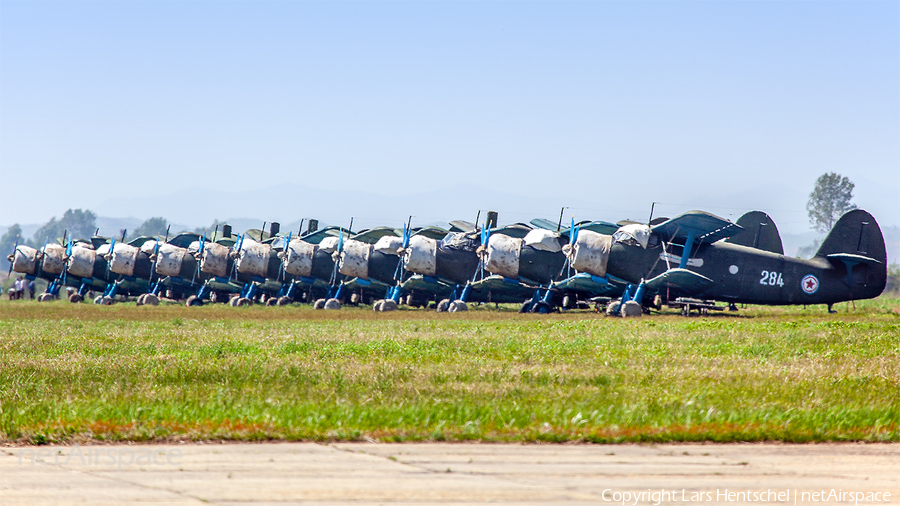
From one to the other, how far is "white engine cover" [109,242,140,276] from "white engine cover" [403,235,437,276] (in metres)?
24.3

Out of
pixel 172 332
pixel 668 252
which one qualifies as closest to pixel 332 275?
pixel 668 252

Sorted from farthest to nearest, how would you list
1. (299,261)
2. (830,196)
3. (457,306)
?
(830,196), (299,261), (457,306)

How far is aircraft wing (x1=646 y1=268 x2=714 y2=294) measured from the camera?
88.5ft

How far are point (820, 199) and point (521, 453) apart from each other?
522 ft

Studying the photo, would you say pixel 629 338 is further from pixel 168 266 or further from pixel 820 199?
pixel 820 199

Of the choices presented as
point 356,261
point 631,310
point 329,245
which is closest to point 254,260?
point 329,245

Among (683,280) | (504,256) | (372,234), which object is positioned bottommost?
(372,234)

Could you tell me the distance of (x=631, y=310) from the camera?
27.3 metres

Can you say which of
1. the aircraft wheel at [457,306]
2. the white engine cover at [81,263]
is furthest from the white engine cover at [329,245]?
the white engine cover at [81,263]

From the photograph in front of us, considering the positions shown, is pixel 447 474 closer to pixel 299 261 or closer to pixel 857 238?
pixel 857 238

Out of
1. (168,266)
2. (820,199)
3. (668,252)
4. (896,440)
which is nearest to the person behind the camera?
(896,440)

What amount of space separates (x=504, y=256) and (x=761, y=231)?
9682mm

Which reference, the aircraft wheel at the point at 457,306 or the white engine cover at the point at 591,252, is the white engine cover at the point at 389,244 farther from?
the white engine cover at the point at 591,252

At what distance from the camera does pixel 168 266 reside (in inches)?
2023
